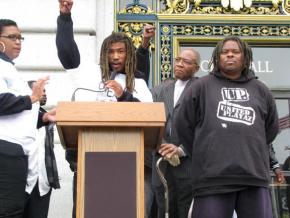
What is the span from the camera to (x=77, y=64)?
177 inches

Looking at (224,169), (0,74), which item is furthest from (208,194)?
(0,74)

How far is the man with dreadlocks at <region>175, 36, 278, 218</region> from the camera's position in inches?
163

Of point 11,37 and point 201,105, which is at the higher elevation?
point 11,37

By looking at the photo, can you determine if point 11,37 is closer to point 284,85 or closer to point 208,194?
point 208,194

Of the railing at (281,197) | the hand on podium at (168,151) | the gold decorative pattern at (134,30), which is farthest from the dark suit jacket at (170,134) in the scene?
the railing at (281,197)

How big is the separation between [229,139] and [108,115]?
1.04 meters

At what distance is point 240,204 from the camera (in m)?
4.22

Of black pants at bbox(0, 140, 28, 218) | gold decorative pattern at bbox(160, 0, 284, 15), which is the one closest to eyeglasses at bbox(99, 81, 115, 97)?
black pants at bbox(0, 140, 28, 218)

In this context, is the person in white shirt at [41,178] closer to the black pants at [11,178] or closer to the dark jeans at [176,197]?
the black pants at [11,178]

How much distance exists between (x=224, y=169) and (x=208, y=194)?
21cm

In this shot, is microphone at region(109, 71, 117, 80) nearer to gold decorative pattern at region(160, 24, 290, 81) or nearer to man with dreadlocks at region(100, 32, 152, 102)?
man with dreadlocks at region(100, 32, 152, 102)

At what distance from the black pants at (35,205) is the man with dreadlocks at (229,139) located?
1.27m

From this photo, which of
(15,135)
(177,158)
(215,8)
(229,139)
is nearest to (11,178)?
(15,135)

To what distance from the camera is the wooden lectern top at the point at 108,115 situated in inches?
136
